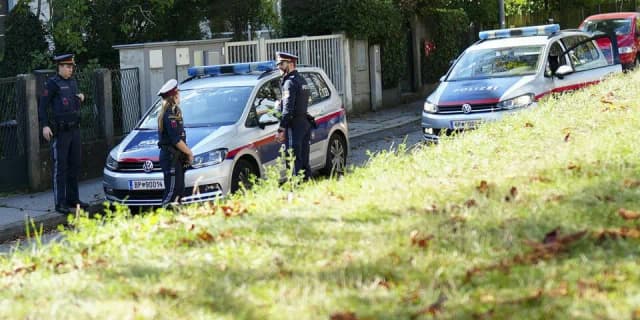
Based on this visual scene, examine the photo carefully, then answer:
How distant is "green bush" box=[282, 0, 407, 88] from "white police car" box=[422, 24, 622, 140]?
684 cm

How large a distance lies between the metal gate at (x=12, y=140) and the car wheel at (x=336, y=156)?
427 centimetres

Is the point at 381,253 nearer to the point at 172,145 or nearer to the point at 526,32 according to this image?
the point at 172,145

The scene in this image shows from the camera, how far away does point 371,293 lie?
420 centimetres

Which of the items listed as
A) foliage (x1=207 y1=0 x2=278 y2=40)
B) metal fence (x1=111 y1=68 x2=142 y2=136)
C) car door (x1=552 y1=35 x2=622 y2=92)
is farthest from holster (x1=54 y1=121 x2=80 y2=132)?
foliage (x1=207 y1=0 x2=278 y2=40)

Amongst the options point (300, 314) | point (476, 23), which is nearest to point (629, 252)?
point (300, 314)

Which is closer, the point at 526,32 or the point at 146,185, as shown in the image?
the point at 146,185

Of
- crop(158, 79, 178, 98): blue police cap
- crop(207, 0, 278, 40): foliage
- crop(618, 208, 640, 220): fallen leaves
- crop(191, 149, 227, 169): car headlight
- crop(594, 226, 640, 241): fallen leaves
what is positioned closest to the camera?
crop(594, 226, 640, 241): fallen leaves

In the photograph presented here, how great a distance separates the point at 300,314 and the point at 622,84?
949cm

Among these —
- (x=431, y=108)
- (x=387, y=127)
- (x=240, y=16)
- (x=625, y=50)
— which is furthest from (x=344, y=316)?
(x=625, y=50)

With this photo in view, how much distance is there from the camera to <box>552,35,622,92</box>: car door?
47.8 feet

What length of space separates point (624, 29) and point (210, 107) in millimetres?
19514

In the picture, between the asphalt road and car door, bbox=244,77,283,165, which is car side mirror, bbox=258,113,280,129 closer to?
car door, bbox=244,77,283,165

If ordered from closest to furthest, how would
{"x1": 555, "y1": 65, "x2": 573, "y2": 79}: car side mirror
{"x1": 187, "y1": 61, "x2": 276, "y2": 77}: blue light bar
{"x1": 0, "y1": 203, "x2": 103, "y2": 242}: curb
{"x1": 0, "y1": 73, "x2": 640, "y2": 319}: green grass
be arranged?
1. {"x1": 0, "y1": 73, "x2": 640, "y2": 319}: green grass
2. {"x1": 0, "y1": 203, "x2": 103, "y2": 242}: curb
3. {"x1": 187, "y1": 61, "x2": 276, "y2": 77}: blue light bar
4. {"x1": 555, "y1": 65, "x2": 573, "y2": 79}: car side mirror

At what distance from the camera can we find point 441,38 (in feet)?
91.5
